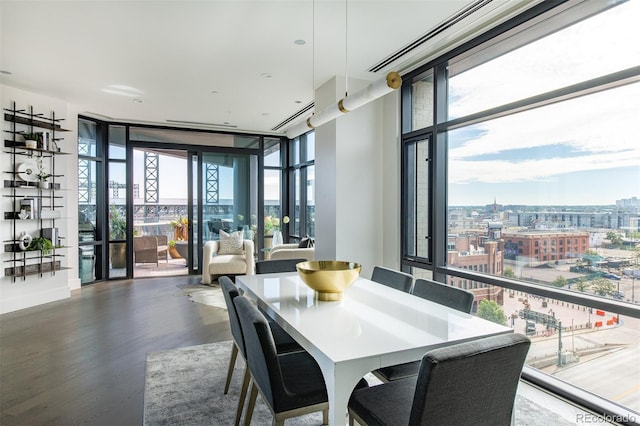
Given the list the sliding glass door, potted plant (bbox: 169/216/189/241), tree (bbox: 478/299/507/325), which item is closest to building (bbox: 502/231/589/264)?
tree (bbox: 478/299/507/325)

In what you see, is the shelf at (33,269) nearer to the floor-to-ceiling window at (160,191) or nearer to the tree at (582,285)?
the floor-to-ceiling window at (160,191)

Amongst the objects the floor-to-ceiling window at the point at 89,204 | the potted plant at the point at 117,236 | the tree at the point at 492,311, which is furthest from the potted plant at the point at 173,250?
the tree at the point at 492,311

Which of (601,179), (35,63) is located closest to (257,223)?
(35,63)

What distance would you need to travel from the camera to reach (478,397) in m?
1.32

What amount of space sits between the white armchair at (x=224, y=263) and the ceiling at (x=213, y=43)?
8.33 ft

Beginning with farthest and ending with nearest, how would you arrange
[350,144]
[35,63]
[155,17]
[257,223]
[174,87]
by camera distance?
[257,223] < [174,87] < [350,144] < [35,63] < [155,17]

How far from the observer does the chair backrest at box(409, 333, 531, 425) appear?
121 cm

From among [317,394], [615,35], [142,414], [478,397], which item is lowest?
[142,414]

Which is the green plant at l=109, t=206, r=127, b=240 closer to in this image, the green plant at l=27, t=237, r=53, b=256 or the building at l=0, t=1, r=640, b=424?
the building at l=0, t=1, r=640, b=424

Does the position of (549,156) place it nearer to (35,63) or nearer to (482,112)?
(482,112)

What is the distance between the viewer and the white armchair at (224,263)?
6309 mm

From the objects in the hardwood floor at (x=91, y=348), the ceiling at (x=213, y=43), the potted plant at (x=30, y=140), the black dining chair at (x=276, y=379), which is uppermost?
the ceiling at (x=213, y=43)

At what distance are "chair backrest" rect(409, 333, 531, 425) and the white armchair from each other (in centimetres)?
537

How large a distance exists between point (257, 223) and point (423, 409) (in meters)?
6.87
